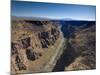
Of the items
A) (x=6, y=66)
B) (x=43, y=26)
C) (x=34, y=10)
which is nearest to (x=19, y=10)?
(x=34, y=10)

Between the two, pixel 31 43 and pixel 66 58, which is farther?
pixel 66 58

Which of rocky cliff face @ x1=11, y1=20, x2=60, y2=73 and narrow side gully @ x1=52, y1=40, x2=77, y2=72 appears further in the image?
narrow side gully @ x1=52, y1=40, x2=77, y2=72

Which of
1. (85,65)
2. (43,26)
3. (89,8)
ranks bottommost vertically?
(85,65)

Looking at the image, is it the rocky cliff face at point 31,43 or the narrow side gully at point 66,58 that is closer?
the rocky cliff face at point 31,43

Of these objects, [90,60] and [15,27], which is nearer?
[15,27]

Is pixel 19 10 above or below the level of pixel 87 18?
above

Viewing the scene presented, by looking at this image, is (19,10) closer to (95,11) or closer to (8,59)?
(8,59)

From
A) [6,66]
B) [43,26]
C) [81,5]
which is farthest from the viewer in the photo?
[81,5]

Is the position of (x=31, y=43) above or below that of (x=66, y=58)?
above
